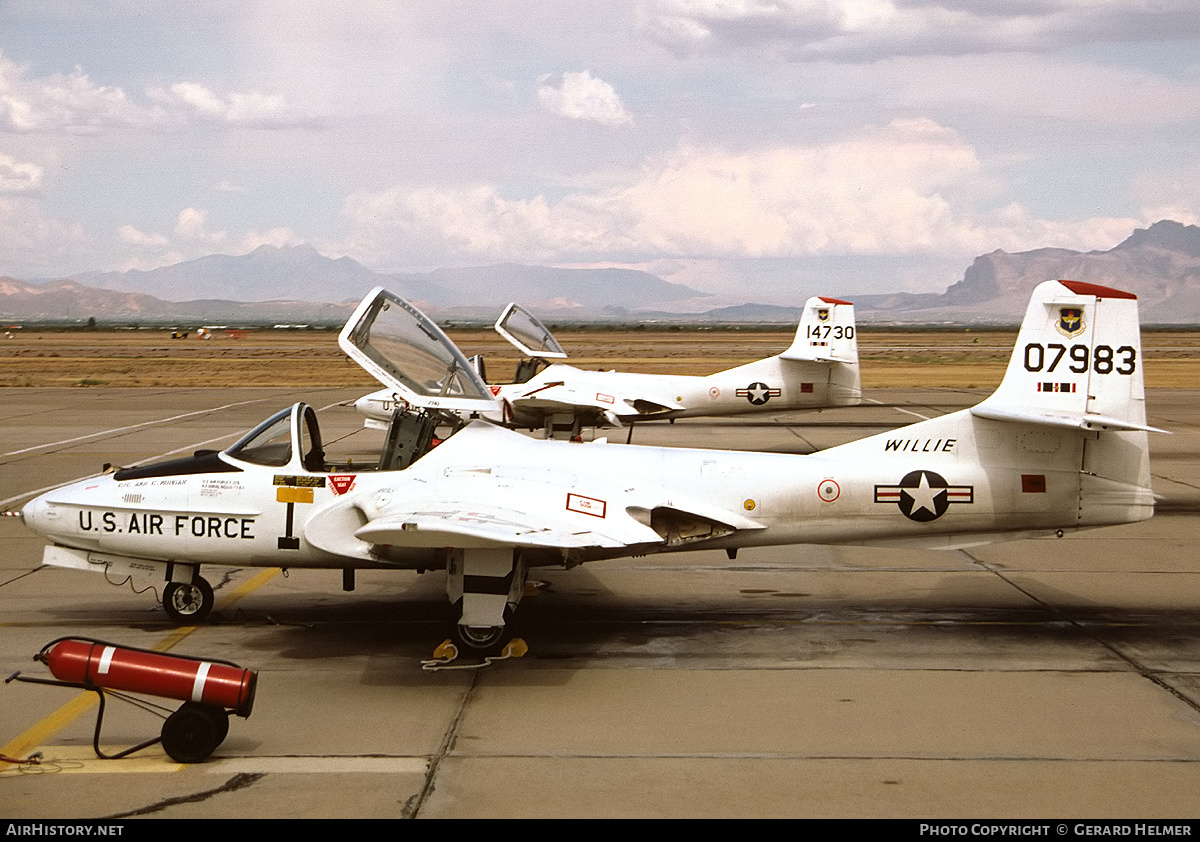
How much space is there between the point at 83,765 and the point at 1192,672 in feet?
28.6

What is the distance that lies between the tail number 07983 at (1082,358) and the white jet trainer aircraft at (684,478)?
0.6 inches

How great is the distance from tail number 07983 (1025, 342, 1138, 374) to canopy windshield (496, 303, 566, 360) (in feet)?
48.2

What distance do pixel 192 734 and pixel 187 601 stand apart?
12.6ft

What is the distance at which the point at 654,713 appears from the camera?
8.41 metres

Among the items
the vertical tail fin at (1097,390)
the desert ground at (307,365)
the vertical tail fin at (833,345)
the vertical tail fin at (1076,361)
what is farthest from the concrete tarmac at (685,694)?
the desert ground at (307,365)

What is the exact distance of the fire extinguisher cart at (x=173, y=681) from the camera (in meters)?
7.28

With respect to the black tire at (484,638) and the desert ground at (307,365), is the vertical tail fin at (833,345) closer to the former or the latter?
the black tire at (484,638)

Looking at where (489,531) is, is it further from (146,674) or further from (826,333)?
(826,333)

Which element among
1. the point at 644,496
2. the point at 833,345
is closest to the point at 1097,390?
the point at 644,496

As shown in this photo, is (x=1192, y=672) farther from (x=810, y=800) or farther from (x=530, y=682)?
(x=530, y=682)

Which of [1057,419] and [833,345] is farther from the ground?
[833,345]

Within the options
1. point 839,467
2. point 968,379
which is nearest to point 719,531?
→ point 839,467

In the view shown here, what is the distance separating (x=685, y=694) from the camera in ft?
29.0

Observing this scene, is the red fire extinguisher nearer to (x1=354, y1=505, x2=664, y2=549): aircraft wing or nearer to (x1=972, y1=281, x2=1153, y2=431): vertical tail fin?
(x1=354, y1=505, x2=664, y2=549): aircraft wing
